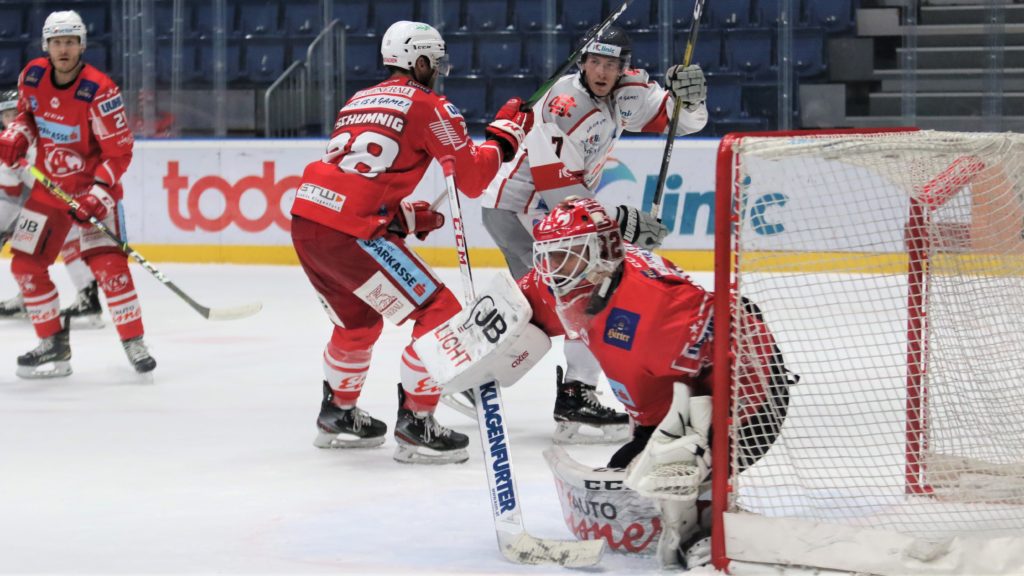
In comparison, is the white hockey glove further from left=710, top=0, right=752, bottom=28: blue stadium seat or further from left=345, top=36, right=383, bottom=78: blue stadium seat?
left=345, top=36, right=383, bottom=78: blue stadium seat

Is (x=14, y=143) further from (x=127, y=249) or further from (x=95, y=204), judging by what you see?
(x=127, y=249)

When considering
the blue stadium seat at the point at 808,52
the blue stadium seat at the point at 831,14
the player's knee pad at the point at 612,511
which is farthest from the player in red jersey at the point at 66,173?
the blue stadium seat at the point at 831,14

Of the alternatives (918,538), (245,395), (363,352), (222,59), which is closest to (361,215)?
(363,352)

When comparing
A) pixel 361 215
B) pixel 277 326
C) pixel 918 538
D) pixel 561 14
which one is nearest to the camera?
pixel 918 538

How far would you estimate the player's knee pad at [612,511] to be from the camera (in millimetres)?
2807

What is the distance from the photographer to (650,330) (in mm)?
2707

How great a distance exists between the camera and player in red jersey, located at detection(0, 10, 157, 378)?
5160 mm

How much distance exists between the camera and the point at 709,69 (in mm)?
8852

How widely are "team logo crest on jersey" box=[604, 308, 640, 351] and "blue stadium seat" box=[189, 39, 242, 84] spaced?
6879mm

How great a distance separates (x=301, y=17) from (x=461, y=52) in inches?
47.9

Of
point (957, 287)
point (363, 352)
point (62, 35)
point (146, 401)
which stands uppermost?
point (62, 35)

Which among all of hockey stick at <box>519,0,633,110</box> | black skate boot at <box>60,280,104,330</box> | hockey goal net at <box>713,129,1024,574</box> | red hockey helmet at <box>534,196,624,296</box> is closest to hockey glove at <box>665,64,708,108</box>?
hockey stick at <box>519,0,633,110</box>

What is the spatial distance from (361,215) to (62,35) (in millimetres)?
2023

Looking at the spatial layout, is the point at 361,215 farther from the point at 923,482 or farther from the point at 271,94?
the point at 271,94
